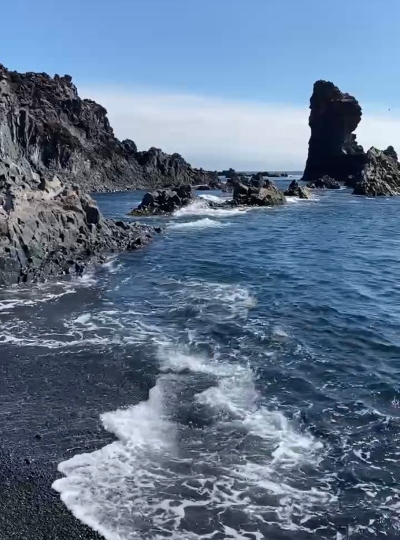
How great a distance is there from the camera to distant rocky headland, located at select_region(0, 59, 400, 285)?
1166 inches

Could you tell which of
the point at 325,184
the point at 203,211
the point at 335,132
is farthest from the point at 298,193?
the point at 335,132

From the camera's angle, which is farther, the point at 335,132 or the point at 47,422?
the point at 335,132

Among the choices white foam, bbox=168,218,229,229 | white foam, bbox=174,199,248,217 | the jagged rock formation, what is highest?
the jagged rock formation

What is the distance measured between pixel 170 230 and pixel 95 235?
49.1 feet

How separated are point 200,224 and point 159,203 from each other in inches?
413

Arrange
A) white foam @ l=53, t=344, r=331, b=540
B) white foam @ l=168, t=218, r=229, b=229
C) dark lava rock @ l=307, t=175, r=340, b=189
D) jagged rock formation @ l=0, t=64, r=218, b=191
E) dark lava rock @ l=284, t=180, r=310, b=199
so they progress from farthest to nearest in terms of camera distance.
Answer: dark lava rock @ l=307, t=175, r=340, b=189 < jagged rock formation @ l=0, t=64, r=218, b=191 < dark lava rock @ l=284, t=180, r=310, b=199 < white foam @ l=168, t=218, r=229, b=229 < white foam @ l=53, t=344, r=331, b=540

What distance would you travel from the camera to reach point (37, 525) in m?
9.51

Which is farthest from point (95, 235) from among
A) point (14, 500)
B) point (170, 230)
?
point (14, 500)

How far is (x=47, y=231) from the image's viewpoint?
3027 cm

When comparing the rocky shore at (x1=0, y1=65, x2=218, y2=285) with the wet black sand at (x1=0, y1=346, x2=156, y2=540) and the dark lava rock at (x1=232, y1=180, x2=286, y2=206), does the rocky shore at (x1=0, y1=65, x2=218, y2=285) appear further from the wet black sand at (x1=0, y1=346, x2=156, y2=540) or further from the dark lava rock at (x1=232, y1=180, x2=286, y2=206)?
the dark lava rock at (x1=232, y1=180, x2=286, y2=206)

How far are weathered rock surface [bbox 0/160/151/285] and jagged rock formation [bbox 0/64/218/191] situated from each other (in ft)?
195

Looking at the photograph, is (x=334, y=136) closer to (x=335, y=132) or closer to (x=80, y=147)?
(x=335, y=132)

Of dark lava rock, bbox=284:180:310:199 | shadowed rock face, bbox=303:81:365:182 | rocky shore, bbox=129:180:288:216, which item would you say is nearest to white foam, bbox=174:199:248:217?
rocky shore, bbox=129:180:288:216

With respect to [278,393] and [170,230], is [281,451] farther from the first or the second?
[170,230]
